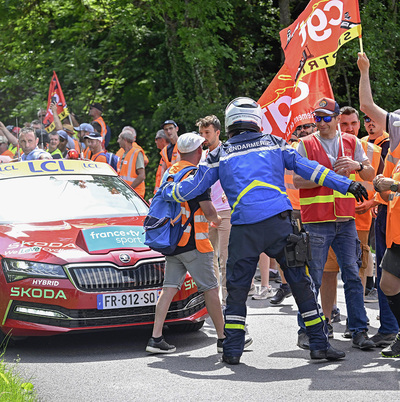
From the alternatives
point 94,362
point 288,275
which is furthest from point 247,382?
point 94,362

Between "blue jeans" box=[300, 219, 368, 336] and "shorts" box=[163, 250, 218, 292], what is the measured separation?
88 cm

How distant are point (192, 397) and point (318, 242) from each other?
218 centimetres

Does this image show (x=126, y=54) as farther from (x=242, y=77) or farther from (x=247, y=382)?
(x=247, y=382)

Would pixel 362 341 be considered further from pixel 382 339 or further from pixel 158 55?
pixel 158 55

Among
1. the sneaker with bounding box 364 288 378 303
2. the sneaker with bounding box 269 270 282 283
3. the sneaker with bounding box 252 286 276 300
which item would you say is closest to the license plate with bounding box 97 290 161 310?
the sneaker with bounding box 252 286 276 300

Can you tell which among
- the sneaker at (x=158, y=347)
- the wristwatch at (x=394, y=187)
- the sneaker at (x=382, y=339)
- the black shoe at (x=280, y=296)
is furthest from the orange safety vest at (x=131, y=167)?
the wristwatch at (x=394, y=187)

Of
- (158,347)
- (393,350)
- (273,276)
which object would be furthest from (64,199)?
(273,276)

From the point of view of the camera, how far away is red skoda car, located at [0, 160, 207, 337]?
276 inches

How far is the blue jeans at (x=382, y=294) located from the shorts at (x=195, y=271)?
1456 mm

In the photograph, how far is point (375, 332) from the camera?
7.87 metres

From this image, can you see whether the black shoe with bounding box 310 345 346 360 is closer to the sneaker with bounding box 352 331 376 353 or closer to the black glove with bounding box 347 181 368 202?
the sneaker with bounding box 352 331 376 353

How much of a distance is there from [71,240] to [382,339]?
9.41 ft

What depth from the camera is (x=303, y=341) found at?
722cm

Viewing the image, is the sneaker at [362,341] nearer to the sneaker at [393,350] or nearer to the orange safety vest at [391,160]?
the sneaker at [393,350]
